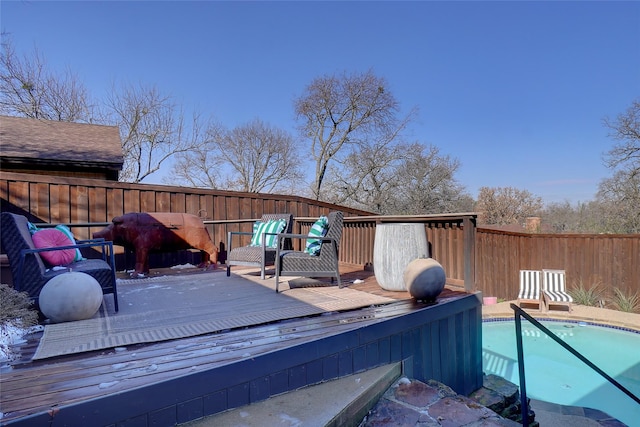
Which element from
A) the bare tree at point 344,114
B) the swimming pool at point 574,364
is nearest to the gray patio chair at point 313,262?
the swimming pool at point 574,364

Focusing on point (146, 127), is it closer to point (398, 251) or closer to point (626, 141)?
point (398, 251)

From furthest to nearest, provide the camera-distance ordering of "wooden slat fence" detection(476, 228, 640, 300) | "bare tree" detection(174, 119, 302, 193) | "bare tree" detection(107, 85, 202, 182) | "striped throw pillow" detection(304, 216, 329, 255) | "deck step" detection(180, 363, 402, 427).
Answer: "bare tree" detection(174, 119, 302, 193), "bare tree" detection(107, 85, 202, 182), "wooden slat fence" detection(476, 228, 640, 300), "striped throw pillow" detection(304, 216, 329, 255), "deck step" detection(180, 363, 402, 427)

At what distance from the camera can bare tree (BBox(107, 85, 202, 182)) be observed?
553 inches

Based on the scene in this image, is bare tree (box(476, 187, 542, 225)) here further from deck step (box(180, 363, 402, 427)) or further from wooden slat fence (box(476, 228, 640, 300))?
deck step (box(180, 363, 402, 427))

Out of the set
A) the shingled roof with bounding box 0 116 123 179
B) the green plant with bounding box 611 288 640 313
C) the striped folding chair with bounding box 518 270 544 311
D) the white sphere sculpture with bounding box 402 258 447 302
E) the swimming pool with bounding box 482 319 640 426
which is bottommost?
the swimming pool with bounding box 482 319 640 426

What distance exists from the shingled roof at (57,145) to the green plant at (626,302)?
11165mm

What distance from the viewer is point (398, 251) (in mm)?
3623

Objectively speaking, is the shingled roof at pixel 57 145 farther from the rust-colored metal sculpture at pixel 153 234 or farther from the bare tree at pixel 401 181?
the bare tree at pixel 401 181

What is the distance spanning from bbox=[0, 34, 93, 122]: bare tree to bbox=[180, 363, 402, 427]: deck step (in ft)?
45.7

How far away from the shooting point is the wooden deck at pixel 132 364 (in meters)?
1.33

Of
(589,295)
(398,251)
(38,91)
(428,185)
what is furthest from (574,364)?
(38,91)

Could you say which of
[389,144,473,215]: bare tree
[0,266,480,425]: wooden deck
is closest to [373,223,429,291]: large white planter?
[0,266,480,425]: wooden deck

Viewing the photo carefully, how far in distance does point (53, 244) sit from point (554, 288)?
28.9 ft

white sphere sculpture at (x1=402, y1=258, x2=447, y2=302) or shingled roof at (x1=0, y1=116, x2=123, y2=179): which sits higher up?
shingled roof at (x1=0, y1=116, x2=123, y2=179)
